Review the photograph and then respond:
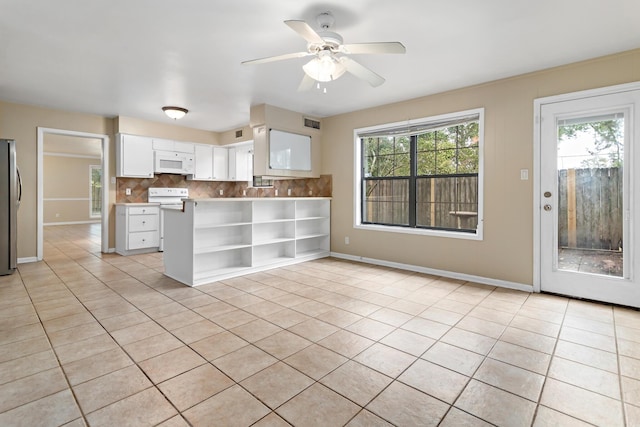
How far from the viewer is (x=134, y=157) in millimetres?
5930

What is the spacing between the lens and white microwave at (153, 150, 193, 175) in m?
Answer: 6.21

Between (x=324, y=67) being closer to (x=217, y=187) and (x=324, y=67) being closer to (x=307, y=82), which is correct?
(x=307, y=82)

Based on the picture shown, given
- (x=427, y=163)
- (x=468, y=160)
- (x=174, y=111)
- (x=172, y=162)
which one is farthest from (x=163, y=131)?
(x=468, y=160)

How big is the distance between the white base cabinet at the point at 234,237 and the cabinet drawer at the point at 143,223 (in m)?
1.74

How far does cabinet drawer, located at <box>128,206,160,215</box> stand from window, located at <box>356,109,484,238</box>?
12.1 feet

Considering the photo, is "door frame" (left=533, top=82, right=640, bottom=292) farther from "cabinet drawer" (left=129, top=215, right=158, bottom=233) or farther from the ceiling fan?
"cabinet drawer" (left=129, top=215, right=158, bottom=233)

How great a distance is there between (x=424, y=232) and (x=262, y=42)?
311 centimetres

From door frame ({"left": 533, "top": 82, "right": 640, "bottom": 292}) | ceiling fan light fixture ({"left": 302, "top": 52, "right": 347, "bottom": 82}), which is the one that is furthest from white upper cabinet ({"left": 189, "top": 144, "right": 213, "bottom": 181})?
door frame ({"left": 533, "top": 82, "right": 640, "bottom": 292})

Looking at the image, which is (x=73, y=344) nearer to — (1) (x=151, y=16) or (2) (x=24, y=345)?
(2) (x=24, y=345)

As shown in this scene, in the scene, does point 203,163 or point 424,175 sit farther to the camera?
point 203,163

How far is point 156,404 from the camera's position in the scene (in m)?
1.72

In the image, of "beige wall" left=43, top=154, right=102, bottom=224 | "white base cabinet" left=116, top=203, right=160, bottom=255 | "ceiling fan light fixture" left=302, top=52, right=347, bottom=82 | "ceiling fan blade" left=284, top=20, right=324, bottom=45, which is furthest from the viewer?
"beige wall" left=43, top=154, right=102, bottom=224

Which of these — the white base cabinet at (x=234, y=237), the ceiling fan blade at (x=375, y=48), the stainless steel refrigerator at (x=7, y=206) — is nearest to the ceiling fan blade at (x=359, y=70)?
the ceiling fan blade at (x=375, y=48)

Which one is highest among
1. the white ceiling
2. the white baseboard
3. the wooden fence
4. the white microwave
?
the white ceiling
